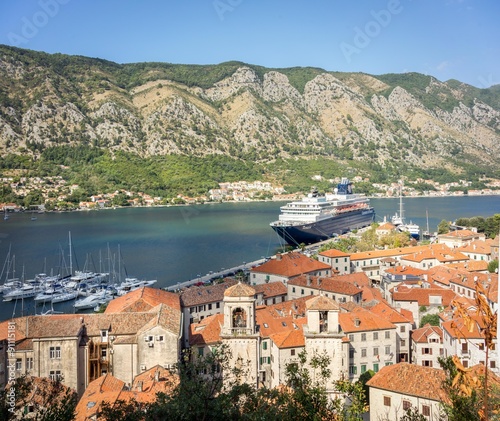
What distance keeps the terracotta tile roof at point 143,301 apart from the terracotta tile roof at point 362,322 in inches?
276

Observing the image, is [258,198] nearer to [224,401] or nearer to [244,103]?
[244,103]

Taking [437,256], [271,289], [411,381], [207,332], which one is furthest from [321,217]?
[411,381]

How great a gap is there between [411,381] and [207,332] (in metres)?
7.99

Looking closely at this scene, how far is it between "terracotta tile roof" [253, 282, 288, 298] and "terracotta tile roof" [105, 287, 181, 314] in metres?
6.88

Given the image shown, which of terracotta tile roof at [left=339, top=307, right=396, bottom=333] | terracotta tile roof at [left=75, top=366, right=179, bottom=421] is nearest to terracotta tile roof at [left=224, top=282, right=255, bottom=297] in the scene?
terracotta tile roof at [left=75, top=366, right=179, bottom=421]

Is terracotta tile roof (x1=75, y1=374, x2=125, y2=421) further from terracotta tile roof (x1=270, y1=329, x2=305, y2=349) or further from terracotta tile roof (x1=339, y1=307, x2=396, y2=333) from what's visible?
terracotta tile roof (x1=339, y1=307, x2=396, y2=333)

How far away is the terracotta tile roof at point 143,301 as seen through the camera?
20.2 meters

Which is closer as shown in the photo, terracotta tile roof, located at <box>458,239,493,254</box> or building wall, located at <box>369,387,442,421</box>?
building wall, located at <box>369,387,442,421</box>

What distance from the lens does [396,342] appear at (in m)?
21.7

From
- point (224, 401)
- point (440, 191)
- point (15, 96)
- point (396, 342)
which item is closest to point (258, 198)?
point (440, 191)

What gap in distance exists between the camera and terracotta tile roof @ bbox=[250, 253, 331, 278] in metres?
33.8

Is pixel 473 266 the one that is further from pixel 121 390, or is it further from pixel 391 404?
pixel 121 390

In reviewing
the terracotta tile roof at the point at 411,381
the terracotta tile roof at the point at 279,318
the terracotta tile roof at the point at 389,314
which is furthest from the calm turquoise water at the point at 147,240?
the terracotta tile roof at the point at 411,381

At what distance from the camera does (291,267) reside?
34156 mm
